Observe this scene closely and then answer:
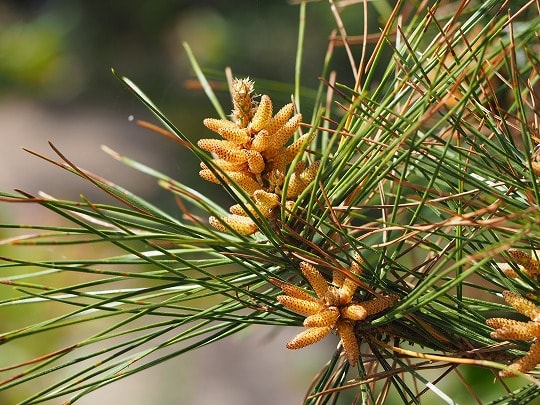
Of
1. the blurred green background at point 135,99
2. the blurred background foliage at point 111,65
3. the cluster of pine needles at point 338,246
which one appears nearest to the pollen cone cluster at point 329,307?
the cluster of pine needles at point 338,246

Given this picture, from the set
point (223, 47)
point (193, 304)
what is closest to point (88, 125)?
point (223, 47)

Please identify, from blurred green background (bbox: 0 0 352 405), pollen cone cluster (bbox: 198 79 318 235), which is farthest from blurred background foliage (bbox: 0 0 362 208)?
pollen cone cluster (bbox: 198 79 318 235)

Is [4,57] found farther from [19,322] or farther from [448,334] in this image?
[448,334]

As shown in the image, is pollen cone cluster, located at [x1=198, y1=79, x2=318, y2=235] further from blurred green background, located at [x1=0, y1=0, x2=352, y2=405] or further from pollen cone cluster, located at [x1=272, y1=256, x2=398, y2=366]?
blurred green background, located at [x1=0, y1=0, x2=352, y2=405]

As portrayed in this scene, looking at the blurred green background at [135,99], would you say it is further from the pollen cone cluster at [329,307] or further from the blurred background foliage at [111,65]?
the pollen cone cluster at [329,307]

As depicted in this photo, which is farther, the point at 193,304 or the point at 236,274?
the point at 193,304

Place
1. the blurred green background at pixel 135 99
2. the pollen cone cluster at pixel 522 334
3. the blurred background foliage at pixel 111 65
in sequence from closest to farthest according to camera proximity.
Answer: the pollen cone cluster at pixel 522 334 < the blurred green background at pixel 135 99 < the blurred background foliage at pixel 111 65
